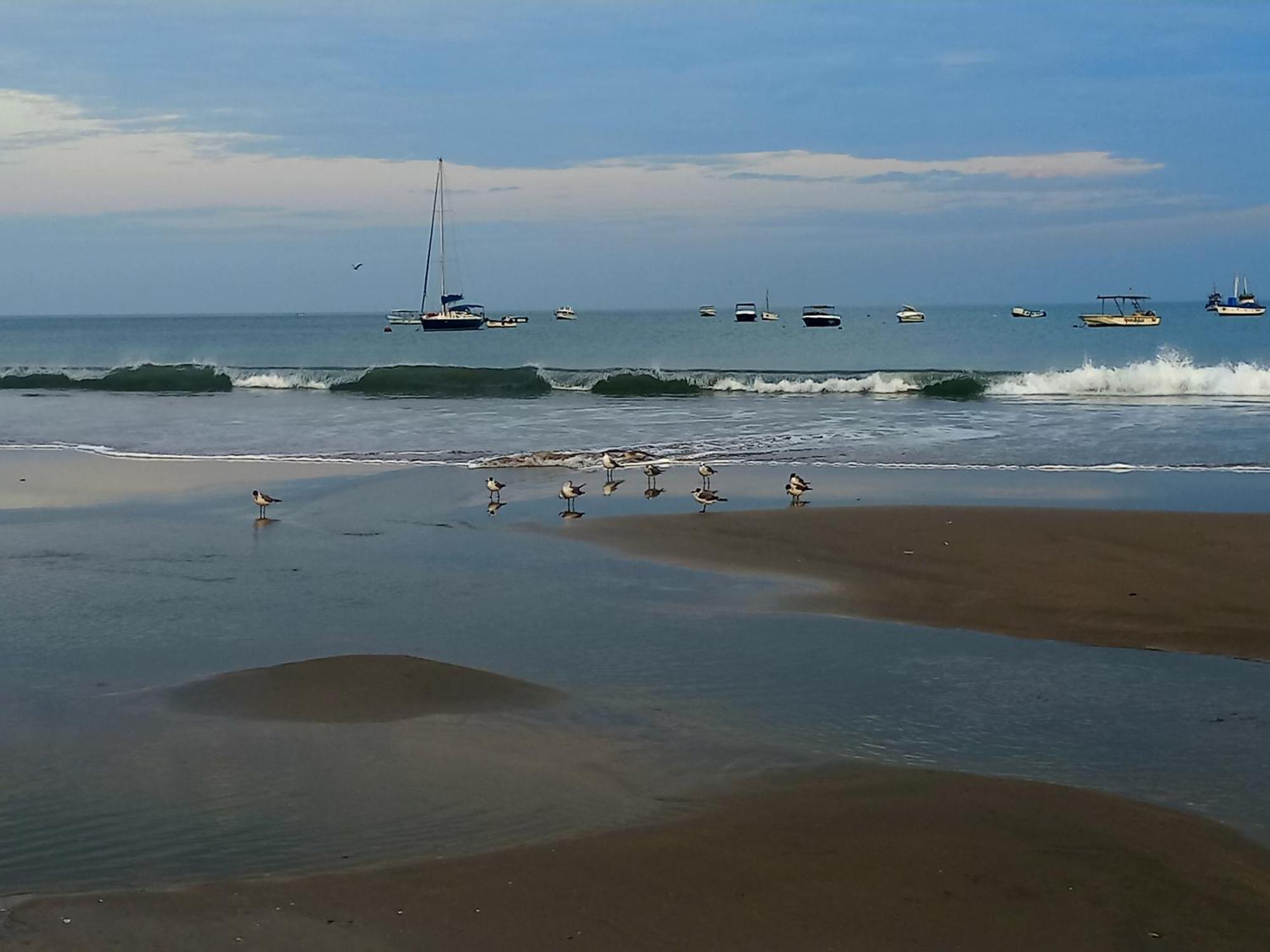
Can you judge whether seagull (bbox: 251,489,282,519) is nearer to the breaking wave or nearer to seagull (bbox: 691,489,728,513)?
seagull (bbox: 691,489,728,513)

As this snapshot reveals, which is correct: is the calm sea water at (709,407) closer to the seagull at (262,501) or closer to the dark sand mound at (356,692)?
the seagull at (262,501)

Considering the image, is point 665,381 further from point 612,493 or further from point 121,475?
point 612,493

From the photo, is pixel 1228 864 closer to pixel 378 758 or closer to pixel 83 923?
pixel 378 758

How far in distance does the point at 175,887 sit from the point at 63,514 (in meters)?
11.6

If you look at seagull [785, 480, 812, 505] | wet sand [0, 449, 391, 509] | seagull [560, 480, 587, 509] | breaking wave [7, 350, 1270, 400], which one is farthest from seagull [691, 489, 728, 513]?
breaking wave [7, 350, 1270, 400]

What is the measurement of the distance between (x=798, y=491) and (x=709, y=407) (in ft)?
57.1

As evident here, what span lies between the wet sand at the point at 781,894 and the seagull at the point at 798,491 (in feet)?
32.5

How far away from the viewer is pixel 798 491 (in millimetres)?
16312

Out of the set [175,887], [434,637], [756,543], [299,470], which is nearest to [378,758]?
[175,887]

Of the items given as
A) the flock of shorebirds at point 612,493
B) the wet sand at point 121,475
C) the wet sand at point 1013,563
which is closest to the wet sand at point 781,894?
the wet sand at point 1013,563

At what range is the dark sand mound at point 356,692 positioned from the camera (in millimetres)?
7973

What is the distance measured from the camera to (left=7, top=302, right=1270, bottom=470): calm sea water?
22.6 meters

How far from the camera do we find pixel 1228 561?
1192cm

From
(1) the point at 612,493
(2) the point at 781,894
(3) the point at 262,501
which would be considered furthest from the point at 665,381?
(2) the point at 781,894
